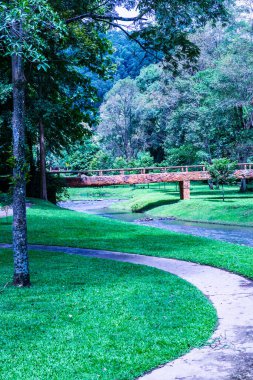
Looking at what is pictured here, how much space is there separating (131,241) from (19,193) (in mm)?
8662

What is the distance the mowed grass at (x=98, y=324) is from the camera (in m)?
5.82

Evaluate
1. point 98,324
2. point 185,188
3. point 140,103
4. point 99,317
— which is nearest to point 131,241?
point 99,317

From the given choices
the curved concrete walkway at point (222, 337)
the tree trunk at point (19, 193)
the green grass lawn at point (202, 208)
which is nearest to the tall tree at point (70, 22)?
the tree trunk at point (19, 193)

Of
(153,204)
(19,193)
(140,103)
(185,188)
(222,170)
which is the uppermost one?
(140,103)

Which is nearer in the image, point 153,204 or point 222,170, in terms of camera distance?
point 222,170

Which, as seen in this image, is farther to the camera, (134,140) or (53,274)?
(134,140)

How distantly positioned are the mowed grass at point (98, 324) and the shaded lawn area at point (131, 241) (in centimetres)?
295

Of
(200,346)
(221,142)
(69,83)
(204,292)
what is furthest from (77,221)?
(221,142)

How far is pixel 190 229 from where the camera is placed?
98.4ft

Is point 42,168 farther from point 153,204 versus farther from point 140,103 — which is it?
point 140,103

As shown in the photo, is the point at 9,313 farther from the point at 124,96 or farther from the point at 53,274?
the point at 124,96

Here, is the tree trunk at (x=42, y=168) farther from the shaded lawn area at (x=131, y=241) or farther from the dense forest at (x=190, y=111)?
the shaded lawn area at (x=131, y=241)

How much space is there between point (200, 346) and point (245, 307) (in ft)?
6.73

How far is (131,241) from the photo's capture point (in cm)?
1819
